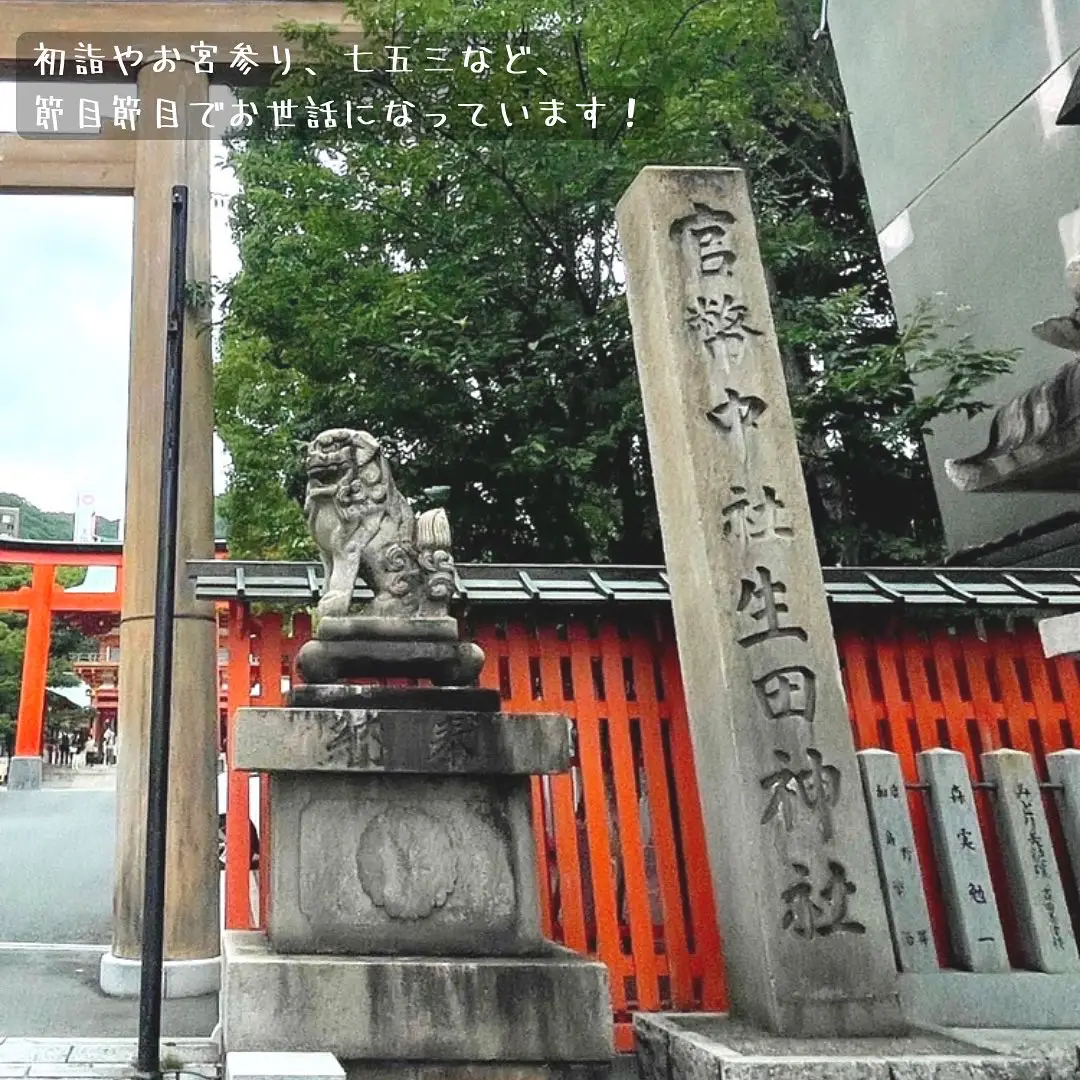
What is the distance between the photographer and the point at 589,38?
8.16 m

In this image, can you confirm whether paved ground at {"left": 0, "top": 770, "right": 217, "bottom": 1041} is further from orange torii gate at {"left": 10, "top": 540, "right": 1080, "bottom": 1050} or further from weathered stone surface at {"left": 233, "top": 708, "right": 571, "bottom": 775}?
weathered stone surface at {"left": 233, "top": 708, "right": 571, "bottom": 775}

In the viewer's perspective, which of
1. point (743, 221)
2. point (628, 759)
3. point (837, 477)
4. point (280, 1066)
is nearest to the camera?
point (280, 1066)

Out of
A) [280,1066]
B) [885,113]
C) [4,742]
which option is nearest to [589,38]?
[885,113]

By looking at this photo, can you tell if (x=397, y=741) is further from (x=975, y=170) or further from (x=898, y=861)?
(x=975, y=170)

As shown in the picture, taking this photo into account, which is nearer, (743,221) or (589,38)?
(743,221)

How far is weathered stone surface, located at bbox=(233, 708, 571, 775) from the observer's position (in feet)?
13.5

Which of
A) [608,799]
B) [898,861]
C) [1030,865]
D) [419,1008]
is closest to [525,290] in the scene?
[608,799]

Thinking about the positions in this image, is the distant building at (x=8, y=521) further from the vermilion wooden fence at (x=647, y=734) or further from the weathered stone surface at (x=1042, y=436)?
the weathered stone surface at (x=1042, y=436)

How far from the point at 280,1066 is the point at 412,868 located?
137 cm

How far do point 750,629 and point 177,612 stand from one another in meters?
4.64

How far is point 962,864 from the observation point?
5.60 m

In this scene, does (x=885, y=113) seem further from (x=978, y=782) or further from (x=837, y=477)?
(x=978, y=782)

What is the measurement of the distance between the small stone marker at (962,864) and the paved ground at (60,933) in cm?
442

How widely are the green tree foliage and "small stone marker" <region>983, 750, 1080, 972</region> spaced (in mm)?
3299
